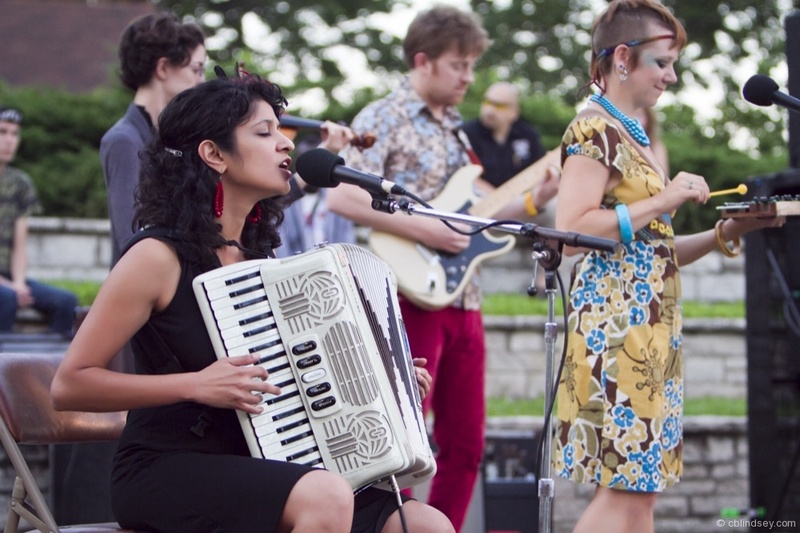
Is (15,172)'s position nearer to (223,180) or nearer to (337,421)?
(223,180)

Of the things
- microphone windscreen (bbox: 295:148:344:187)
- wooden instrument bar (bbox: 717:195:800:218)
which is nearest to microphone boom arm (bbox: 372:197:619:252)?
microphone windscreen (bbox: 295:148:344:187)

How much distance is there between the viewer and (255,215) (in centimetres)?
331

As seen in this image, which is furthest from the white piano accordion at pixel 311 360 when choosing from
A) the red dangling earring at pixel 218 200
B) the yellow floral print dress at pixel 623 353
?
the yellow floral print dress at pixel 623 353

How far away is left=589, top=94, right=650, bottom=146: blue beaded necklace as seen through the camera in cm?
360

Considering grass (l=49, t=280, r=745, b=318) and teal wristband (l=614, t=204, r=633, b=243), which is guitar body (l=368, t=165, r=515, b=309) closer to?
teal wristband (l=614, t=204, r=633, b=243)

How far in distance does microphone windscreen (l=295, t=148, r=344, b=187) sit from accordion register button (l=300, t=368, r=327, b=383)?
0.59 metres

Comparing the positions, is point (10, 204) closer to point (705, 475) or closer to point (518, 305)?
point (518, 305)

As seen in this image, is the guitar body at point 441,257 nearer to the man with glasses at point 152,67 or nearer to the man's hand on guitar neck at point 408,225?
the man's hand on guitar neck at point 408,225

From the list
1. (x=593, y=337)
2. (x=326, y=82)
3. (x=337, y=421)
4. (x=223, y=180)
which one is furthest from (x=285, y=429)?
(x=326, y=82)

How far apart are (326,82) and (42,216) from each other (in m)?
3.64

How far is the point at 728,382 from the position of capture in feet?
25.3

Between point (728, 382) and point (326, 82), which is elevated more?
point (326, 82)

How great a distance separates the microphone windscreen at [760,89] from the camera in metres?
3.64

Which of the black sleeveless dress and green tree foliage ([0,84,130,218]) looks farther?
green tree foliage ([0,84,130,218])
